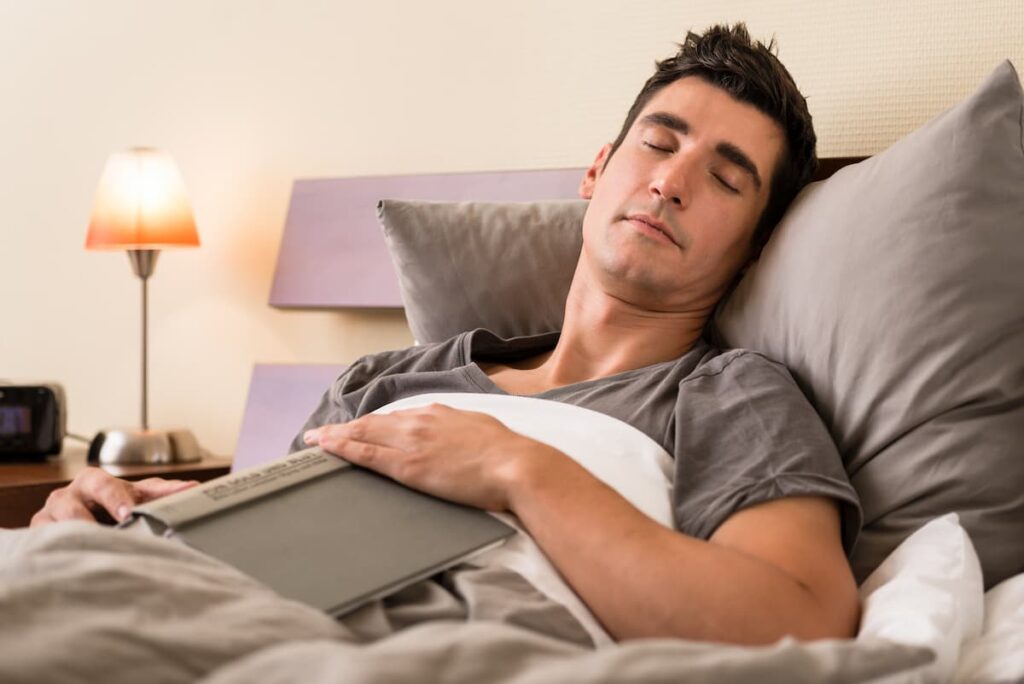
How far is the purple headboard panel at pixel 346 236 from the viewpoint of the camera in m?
1.96

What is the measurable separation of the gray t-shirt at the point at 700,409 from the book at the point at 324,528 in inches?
7.7

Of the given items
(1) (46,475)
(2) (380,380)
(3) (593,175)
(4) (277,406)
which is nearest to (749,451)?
(2) (380,380)

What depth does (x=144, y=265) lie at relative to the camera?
229 centimetres

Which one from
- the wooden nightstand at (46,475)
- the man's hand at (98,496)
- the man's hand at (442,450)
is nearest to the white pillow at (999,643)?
the man's hand at (442,450)

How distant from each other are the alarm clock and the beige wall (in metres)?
0.27

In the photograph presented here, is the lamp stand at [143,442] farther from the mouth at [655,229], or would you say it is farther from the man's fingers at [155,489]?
the mouth at [655,229]

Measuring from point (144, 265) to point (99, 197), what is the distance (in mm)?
153

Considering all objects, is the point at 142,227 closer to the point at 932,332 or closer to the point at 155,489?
the point at 155,489

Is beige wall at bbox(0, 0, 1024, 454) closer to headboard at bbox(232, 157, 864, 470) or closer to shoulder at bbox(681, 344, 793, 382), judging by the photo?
headboard at bbox(232, 157, 864, 470)

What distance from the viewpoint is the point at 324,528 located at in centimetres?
101

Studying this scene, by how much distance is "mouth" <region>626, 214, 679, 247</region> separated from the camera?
1367 mm

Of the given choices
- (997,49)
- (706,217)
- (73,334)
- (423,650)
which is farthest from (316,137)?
(423,650)

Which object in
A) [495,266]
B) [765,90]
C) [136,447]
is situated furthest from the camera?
[136,447]

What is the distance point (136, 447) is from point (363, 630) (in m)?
1.40
